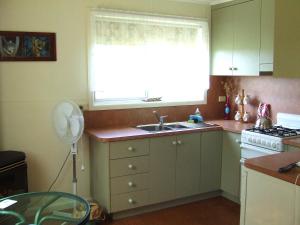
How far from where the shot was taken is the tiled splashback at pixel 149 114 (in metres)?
3.81

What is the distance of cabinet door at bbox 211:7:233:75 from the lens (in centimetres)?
407

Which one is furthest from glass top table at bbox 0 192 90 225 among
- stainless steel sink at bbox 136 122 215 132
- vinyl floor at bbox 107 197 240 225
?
stainless steel sink at bbox 136 122 215 132

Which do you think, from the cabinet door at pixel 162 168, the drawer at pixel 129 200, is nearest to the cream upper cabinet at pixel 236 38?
the cabinet door at pixel 162 168

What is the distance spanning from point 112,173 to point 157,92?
1242mm

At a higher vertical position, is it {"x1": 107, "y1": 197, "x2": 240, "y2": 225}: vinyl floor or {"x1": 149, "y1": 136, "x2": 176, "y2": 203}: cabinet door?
{"x1": 149, "y1": 136, "x2": 176, "y2": 203}: cabinet door

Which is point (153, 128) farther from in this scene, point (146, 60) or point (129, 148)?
point (146, 60)

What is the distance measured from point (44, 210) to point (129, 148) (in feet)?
4.25

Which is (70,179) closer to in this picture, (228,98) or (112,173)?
(112,173)

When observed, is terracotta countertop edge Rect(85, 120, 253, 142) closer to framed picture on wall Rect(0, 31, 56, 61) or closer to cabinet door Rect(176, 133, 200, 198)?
cabinet door Rect(176, 133, 200, 198)

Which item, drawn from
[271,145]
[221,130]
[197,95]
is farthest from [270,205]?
[197,95]

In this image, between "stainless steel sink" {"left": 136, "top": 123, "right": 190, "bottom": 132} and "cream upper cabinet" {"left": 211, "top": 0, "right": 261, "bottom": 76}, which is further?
"stainless steel sink" {"left": 136, "top": 123, "right": 190, "bottom": 132}

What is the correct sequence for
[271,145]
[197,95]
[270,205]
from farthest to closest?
[197,95]
[271,145]
[270,205]

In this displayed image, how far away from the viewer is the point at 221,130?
12.9ft

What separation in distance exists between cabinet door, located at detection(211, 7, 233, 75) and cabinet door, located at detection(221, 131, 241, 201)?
83 centimetres
